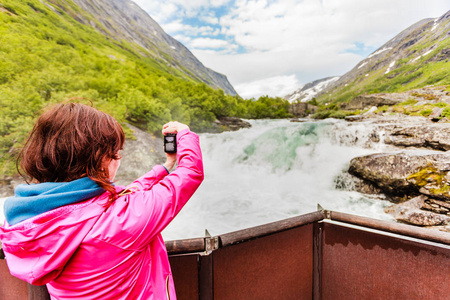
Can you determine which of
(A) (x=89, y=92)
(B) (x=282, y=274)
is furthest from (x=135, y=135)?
(B) (x=282, y=274)

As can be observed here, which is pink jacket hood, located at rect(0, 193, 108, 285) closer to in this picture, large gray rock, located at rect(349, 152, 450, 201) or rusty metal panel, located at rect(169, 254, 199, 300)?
rusty metal panel, located at rect(169, 254, 199, 300)

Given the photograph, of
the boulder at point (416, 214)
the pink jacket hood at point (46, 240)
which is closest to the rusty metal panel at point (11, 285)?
the pink jacket hood at point (46, 240)

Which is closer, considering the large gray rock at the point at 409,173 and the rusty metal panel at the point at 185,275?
the rusty metal panel at the point at 185,275

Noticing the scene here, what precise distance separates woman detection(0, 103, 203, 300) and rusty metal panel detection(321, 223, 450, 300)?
1.53 meters

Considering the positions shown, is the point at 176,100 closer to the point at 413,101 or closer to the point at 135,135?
the point at 135,135

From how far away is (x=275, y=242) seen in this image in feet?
5.44

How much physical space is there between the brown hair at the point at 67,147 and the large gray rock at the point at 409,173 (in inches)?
356

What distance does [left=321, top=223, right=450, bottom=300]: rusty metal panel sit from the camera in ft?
4.84

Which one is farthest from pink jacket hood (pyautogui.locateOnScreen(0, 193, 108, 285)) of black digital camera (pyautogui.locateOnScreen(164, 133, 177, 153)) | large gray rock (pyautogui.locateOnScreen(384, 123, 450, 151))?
large gray rock (pyautogui.locateOnScreen(384, 123, 450, 151))

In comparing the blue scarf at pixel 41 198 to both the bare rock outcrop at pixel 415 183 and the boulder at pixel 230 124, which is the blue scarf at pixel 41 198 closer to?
the bare rock outcrop at pixel 415 183

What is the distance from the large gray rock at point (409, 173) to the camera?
6598 millimetres

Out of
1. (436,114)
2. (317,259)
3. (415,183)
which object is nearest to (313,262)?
(317,259)

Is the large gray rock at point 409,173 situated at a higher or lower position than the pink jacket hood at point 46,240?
lower

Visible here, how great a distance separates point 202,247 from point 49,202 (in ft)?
2.95
